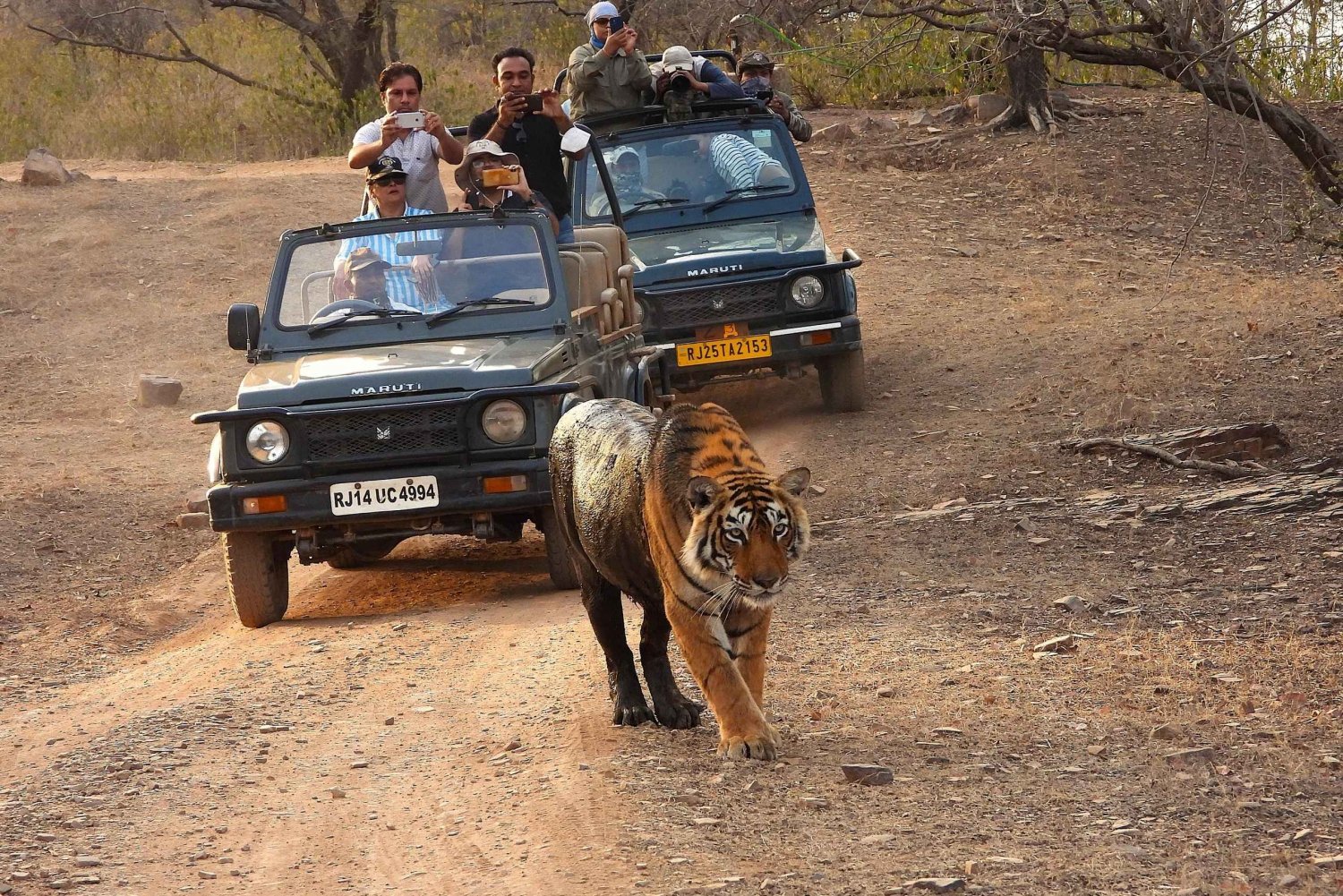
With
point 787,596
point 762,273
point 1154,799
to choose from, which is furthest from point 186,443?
point 1154,799

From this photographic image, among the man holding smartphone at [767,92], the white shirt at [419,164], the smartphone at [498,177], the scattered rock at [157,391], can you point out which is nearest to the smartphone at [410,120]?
the white shirt at [419,164]

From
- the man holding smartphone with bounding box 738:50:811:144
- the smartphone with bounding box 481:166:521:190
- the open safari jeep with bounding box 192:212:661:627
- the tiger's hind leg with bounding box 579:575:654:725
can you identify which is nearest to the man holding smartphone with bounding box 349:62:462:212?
the smartphone with bounding box 481:166:521:190

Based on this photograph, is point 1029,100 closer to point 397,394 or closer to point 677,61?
point 677,61

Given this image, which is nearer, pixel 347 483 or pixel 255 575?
pixel 347 483

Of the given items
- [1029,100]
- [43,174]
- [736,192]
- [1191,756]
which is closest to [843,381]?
[736,192]

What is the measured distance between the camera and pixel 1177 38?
22.6 feet

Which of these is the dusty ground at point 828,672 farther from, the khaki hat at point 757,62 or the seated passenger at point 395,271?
the khaki hat at point 757,62

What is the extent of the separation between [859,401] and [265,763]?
6.42m

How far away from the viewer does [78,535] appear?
9578 millimetres

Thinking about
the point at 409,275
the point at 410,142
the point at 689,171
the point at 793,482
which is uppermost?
the point at 410,142

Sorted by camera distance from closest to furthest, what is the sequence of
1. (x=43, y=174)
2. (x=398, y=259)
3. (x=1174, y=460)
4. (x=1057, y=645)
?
(x=1057, y=645)
(x=398, y=259)
(x=1174, y=460)
(x=43, y=174)

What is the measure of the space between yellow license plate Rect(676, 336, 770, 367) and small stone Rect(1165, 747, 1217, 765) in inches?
235

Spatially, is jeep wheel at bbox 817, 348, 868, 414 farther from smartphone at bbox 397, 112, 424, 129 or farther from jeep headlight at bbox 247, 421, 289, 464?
jeep headlight at bbox 247, 421, 289, 464

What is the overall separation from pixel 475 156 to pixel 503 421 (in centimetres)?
191
